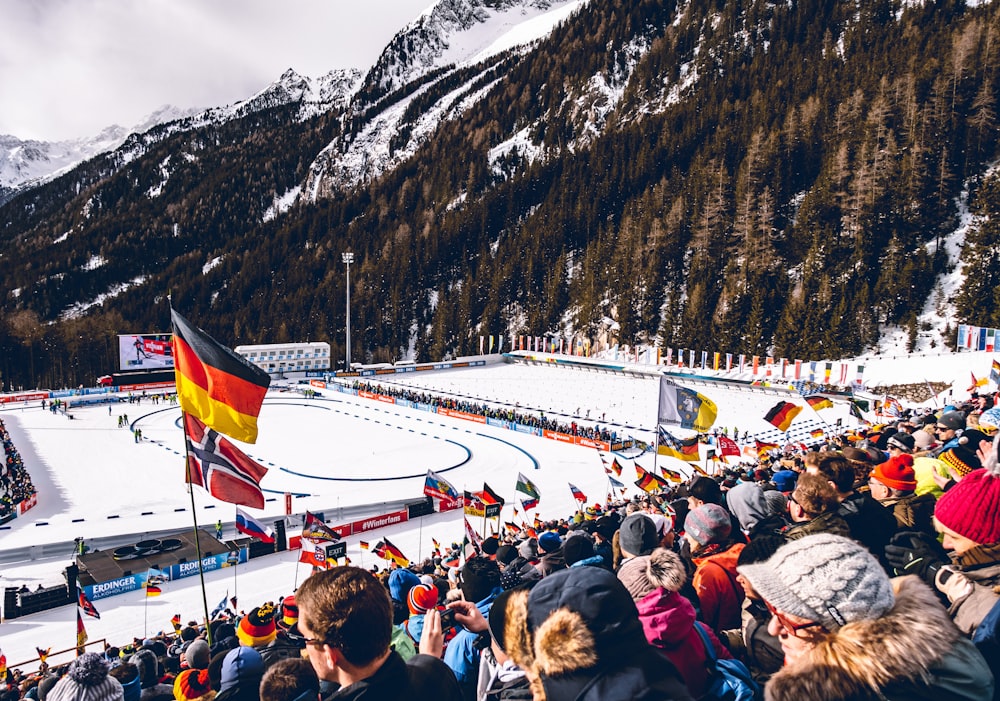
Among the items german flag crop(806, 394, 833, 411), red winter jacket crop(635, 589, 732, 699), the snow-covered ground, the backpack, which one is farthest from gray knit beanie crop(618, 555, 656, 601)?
german flag crop(806, 394, 833, 411)

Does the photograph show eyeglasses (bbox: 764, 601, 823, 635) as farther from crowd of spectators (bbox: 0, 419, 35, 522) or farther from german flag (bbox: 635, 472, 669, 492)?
crowd of spectators (bbox: 0, 419, 35, 522)

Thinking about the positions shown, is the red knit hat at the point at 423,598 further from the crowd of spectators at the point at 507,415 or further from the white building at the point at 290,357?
the white building at the point at 290,357

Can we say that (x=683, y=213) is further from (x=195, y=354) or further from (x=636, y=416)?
(x=195, y=354)

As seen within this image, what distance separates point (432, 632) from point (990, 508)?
8.39ft

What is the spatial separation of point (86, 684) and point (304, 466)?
2417cm

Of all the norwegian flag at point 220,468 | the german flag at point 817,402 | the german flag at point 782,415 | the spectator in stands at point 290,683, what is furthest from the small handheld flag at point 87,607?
the german flag at point 817,402

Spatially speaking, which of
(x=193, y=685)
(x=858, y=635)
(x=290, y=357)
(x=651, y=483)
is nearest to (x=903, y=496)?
(x=858, y=635)

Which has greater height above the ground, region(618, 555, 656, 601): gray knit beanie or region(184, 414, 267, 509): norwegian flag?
region(618, 555, 656, 601): gray knit beanie

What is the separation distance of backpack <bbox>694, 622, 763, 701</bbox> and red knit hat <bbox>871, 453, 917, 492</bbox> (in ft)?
10.4

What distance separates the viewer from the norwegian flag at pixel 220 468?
7969 millimetres

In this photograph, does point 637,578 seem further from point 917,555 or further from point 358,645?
point 917,555

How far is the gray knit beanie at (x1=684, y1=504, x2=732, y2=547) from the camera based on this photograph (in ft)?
13.1

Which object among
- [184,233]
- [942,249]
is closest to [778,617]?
[942,249]

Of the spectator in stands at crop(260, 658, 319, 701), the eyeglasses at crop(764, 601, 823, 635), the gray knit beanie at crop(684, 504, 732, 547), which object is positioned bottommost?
the spectator in stands at crop(260, 658, 319, 701)
